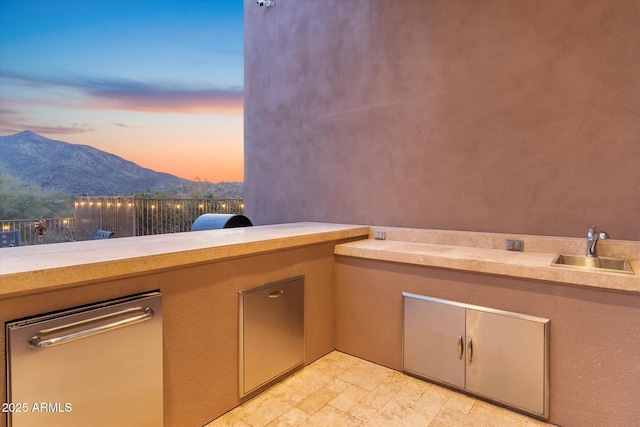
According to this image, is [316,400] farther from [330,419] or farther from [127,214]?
[127,214]

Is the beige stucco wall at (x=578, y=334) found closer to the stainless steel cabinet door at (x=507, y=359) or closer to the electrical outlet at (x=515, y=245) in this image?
the stainless steel cabinet door at (x=507, y=359)

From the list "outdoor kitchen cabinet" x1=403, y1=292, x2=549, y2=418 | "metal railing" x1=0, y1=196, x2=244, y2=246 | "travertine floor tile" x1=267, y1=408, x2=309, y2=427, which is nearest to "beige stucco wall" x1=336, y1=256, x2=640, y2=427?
"outdoor kitchen cabinet" x1=403, y1=292, x2=549, y2=418

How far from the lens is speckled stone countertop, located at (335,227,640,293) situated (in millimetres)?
1661

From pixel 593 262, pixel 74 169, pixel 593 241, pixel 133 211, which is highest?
pixel 74 169

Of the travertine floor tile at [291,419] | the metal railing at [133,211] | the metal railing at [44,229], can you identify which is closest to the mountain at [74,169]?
the metal railing at [44,229]

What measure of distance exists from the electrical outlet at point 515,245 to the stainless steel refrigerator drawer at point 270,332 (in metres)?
1.50

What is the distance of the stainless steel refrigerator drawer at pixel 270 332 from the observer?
193 cm

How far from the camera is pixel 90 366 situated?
1.28 metres

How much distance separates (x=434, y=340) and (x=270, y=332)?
1.06 metres

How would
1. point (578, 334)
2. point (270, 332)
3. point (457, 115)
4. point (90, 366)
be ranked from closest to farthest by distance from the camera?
point (90, 366) → point (578, 334) → point (270, 332) → point (457, 115)

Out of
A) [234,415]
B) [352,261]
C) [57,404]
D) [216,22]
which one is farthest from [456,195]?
[216,22]

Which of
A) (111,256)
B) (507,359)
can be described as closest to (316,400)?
(507,359)

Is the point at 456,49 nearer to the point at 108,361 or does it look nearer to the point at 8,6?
the point at 108,361

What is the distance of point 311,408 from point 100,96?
11091 millimetres
